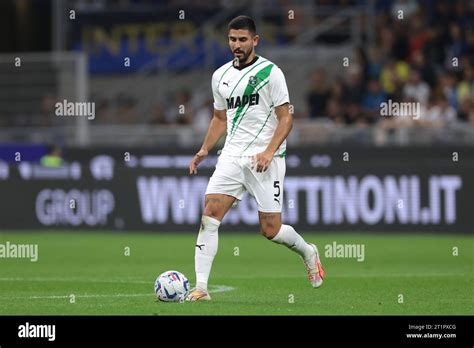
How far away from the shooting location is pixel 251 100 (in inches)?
508

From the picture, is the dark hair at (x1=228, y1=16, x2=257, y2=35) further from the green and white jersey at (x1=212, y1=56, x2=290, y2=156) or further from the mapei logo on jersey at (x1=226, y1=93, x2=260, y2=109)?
the mapei logo on jersey at (x1=226, y1=93, x2=260, y2=109)

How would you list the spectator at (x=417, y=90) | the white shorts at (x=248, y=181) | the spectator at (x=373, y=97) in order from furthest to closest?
1. the spectator at (x=373, y=97)
2. the spectator at (x=417, y=90)
3. the white shorts at (x=248, y=181)

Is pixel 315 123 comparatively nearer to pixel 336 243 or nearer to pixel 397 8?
pixel 336 243

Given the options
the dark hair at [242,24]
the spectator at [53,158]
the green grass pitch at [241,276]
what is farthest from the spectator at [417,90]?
the dark hair at [242,24]

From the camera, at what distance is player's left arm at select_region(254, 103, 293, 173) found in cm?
1249

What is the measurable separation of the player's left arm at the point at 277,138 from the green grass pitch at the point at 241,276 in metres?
1.41

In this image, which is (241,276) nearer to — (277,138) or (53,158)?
(277,138)

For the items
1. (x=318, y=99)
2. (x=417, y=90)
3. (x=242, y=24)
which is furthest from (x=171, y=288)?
(x=417, y=90)

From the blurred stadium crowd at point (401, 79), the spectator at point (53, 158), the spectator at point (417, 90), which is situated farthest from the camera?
the spectator at point (417, 90)

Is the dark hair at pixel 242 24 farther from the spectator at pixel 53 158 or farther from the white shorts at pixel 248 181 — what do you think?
the spectator at pixel 53 158

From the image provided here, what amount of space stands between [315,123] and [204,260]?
40.0 ft

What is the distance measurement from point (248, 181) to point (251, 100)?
835 millimetres

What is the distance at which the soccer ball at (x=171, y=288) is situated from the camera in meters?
12.5
